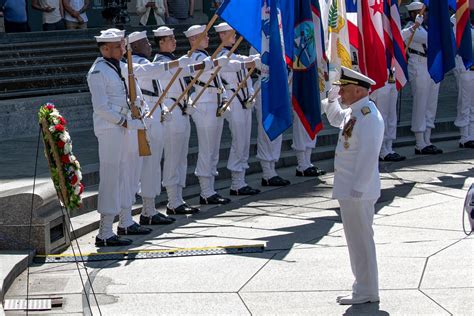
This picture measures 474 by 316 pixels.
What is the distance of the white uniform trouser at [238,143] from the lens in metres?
14.4

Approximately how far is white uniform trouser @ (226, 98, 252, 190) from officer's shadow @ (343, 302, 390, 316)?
17.7 ft

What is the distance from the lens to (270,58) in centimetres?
1192

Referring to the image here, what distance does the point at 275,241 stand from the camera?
11523mm

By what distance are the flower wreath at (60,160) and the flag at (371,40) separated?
479 centimetres

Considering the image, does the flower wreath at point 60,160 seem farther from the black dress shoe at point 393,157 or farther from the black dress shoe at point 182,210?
the black dress shoe at point 393,157

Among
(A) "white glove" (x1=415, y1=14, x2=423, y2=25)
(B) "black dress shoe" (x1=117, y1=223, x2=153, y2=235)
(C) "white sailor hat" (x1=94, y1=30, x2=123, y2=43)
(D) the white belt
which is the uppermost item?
(C) "white sailor hat" (x1=94, y1=30, x2=123, y2=43)

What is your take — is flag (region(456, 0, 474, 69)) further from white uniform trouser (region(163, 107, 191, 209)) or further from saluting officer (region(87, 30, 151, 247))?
saluting officer (region(87, 30, 151, 247))

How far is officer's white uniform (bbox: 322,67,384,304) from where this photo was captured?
9.15 m

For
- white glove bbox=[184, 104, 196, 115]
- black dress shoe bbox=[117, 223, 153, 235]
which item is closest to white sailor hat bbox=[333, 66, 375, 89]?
black dress shoe bbox=[117, 223, 153, 235]

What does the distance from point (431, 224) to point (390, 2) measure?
13.6 feet

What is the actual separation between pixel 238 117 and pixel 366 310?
569 centimetres

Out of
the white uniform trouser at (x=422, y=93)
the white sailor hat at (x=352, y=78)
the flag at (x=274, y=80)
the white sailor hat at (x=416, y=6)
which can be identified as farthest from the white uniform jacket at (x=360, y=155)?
the white uniform trouser at (x=422, y=93)

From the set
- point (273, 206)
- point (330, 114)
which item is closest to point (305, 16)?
point (273, 206)

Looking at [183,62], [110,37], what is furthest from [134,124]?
[183,62]
